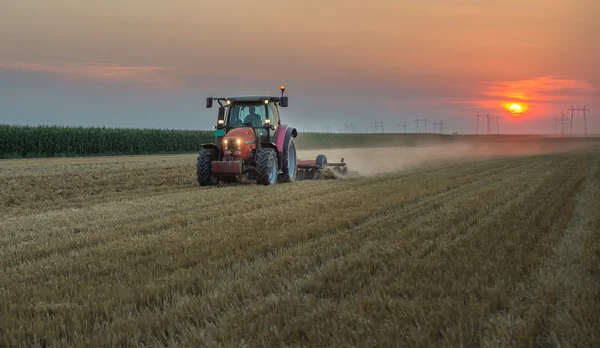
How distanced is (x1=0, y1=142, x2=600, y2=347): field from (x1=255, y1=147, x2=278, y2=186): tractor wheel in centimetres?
400

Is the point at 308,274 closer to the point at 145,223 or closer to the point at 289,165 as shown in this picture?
the point at 145,223

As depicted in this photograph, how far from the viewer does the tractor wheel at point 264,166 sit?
1534 centimetres

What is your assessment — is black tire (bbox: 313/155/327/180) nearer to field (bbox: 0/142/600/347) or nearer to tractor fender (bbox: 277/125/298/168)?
tractor fender (bbox: 277/125/298/168)

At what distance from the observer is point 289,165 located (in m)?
17.5

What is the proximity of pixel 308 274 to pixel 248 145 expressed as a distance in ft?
34.7

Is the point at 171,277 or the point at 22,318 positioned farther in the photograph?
the point at 171,277

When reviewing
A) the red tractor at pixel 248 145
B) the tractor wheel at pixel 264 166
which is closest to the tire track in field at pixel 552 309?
the tractor wheel at pixel 264 166

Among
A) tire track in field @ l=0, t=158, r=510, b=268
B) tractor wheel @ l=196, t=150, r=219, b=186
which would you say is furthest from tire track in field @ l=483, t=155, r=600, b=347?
tractor wheel @ l=196, t=150, r=219, b=186

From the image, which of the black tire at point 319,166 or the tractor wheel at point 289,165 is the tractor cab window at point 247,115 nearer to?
the tractor wheel at point 289,165

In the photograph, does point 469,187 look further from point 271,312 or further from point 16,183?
point 16,183

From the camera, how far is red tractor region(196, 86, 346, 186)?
1545cm

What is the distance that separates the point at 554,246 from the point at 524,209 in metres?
3.24

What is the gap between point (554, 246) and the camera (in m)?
6.75

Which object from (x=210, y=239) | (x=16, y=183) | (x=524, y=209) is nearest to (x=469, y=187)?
(x=524, y=209)
